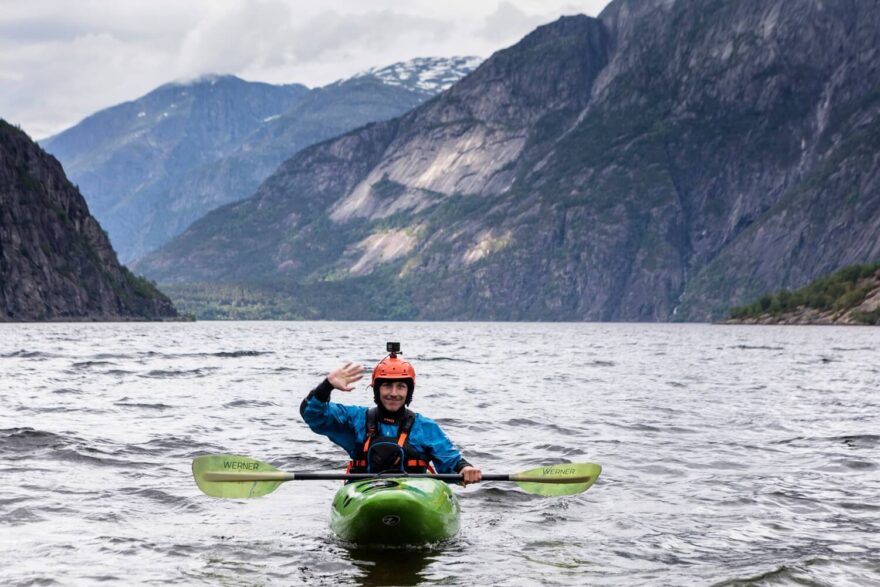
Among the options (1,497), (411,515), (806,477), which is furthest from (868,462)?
(1,497)

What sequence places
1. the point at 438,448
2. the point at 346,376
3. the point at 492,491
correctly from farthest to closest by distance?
the point at 492,491 < the point at 438,448 < the point at 346,376

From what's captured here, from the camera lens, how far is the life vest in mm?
16797

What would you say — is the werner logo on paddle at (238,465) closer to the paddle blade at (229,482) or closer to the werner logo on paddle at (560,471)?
the paddle blade at (229,482)

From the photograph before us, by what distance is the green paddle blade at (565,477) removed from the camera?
58.9 feet

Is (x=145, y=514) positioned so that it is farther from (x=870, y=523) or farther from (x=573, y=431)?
(x=573, y=431)

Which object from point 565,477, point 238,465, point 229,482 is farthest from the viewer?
point 565,477

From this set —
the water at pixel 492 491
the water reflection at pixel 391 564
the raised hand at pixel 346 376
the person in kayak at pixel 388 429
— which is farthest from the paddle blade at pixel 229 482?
the raised hand at pixel 346 376

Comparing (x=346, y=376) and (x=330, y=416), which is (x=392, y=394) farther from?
(x=346, y=376)

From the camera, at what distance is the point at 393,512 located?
49.7 feet

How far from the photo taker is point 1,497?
62.4 feet

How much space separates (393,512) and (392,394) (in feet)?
7.07

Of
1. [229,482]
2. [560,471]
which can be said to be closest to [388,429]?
[229,482]

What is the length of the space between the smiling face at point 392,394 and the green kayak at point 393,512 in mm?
1243

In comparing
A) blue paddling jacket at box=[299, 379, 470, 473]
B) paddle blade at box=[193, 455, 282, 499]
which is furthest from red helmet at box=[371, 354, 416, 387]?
paddle blade at box=[193, 455, 282, 499]
